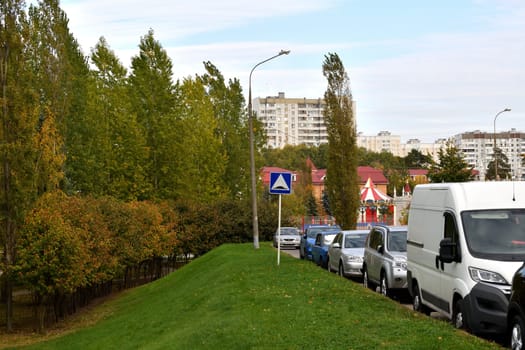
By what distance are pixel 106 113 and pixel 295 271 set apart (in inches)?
1338

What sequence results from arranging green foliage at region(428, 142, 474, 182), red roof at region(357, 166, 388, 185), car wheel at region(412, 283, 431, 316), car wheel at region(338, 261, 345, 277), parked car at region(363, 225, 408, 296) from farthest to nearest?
red roof at region(357, 166, 388, 185), green foliage at region(428, 142, 474, 182), car wheel at region(338, 261, 345, 277), parked car at region(363, 225, 408, 296), car wheel at region(412, 283, 431, 316)

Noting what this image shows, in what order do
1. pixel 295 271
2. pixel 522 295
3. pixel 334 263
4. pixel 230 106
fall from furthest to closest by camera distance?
pixel 230 106, pixel 334 263, pixel 295 271, pixel 522 295

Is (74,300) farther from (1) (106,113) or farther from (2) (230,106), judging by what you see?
(2) (230,106)

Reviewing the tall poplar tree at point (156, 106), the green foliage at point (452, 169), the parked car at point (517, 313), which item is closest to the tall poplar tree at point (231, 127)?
the tall poplar tree at point (156, 106)

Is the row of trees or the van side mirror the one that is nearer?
the van side mirror

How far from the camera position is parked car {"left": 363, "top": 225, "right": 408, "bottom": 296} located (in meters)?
16.6

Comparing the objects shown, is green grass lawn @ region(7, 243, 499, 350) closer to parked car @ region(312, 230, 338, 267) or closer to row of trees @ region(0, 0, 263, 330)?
parked car @ region(312, 230, 338, 267)

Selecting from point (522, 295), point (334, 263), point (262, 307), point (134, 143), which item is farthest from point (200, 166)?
point (522, 295)

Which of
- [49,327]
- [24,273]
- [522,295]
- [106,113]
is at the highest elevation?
[106,113]

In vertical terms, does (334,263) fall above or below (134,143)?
below

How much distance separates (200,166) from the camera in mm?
55125

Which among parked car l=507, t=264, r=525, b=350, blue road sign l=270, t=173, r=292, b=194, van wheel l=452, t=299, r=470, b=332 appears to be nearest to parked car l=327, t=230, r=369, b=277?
blue road sign l=270, t=173, r=292, b=194

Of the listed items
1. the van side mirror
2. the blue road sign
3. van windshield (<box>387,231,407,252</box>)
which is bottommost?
van windshield (<box>387,231,407,252</box>)

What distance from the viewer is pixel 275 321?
12.2 m
